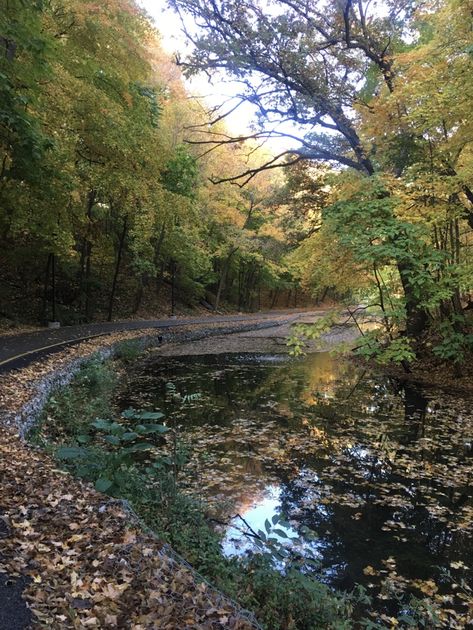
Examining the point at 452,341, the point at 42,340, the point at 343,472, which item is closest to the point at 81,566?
the point at 343,472

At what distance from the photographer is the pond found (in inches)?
203

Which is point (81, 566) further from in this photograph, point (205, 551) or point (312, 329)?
point (312, 329)

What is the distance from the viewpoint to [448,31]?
952cm

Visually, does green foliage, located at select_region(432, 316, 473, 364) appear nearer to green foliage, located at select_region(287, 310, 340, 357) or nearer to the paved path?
green foliage, located at select_region(287, 310, 340, 357)

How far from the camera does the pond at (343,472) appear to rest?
5160mm

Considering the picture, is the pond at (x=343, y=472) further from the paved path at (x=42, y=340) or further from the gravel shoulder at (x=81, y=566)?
the paved path at (x=42, y=340)

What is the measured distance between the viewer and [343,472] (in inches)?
297

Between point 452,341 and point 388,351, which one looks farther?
point 452,341

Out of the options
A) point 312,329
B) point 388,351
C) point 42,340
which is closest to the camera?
point 388,351

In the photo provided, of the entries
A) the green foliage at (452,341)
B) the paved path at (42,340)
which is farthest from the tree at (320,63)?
the paved path at (42,340)

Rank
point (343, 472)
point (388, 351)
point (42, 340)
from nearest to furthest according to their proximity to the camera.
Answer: point (343, 472) < point (388, 351) < point (42, 340)

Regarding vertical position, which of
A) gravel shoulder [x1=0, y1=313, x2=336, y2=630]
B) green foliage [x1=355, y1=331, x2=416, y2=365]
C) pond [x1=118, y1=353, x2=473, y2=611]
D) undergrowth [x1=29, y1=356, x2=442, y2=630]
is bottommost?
pond [x1=118, y1=353, x2=473, y2=611]

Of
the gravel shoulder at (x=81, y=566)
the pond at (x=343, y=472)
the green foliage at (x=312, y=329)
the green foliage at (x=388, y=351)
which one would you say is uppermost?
the green foliage at (x=312, y=329)

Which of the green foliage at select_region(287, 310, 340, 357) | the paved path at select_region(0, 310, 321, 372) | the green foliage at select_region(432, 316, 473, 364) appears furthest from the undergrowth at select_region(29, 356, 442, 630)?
the green foliage at select_region(432, 316, 473, 364)
